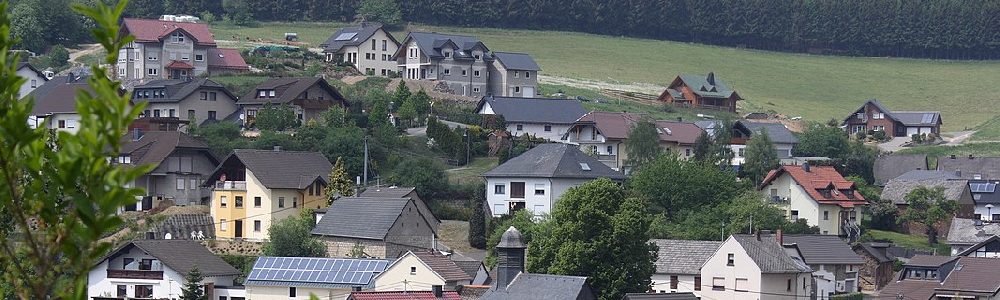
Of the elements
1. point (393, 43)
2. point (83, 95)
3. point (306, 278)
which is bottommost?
point (306, 278)

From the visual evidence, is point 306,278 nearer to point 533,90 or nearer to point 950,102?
point 533,90

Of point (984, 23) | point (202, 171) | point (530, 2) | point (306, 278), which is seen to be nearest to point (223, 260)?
point (306, 278)

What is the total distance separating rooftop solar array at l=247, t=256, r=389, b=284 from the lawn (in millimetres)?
27385

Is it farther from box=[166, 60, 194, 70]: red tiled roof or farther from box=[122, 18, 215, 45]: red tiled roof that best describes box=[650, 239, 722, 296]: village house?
box=[122, 18, 215, 45]: red tiled roof

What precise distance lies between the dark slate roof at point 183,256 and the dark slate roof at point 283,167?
7818mm

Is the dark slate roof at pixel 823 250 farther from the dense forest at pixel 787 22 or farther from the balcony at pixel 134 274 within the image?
the dense forest at pixel 787 22

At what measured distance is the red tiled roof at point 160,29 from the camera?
92.6 metres

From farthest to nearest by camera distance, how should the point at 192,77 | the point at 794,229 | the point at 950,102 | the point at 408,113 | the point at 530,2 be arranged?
the point at 530,2
the point at 950,102
the point at 192,77
the point at 408,113
the point at 794,229

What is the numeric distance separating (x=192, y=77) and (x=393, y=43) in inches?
671

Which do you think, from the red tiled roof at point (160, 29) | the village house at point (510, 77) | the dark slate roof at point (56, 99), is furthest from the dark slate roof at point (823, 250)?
the red tiled roof at point (160, 29)

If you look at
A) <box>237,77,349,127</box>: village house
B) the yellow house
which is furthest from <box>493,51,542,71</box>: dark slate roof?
the yellow house

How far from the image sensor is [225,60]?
9519 centimetres

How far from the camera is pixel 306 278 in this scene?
51.7 meters

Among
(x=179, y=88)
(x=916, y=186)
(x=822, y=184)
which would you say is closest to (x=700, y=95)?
(x=916, y=186)
